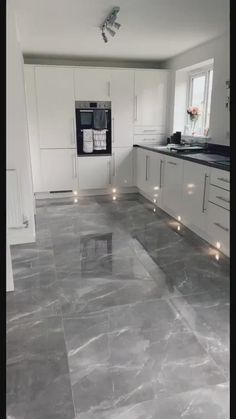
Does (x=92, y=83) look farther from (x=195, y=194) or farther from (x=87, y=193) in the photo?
(x=195, y=194)

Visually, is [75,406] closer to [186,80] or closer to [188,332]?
[188,332]

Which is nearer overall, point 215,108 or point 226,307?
point 226,307

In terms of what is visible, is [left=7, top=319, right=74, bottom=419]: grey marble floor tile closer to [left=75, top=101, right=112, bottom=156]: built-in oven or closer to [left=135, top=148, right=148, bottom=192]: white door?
[left=135, top=148, right=148, bottom=192]: white door

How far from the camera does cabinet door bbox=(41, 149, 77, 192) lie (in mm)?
4992

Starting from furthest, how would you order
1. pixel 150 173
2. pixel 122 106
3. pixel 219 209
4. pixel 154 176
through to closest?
pixel 122 106 < pixel 150 173 < pixel 154 176 < pixel 219 209

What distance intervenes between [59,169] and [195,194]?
8.42 feet

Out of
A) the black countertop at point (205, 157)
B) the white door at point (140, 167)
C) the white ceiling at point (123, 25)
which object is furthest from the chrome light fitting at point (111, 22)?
the white door at point (140, 167)

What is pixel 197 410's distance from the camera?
1.37 meters

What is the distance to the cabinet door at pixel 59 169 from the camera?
499cm

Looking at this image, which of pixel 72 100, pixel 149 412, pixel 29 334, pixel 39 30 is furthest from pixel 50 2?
pixel 149 412

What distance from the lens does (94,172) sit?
5223mm

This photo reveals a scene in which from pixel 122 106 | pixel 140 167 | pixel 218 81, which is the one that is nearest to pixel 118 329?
pixel 218 81

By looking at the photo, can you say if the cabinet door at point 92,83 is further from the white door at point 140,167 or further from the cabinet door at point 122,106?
the white door at point 140,167
